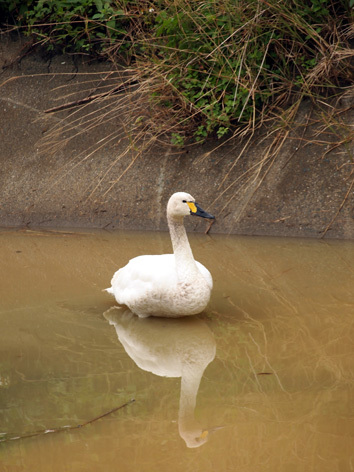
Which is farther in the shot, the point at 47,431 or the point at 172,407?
the point at 172,407

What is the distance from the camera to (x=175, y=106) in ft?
28.5

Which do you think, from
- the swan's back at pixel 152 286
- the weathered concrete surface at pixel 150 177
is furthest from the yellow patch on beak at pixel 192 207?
the weathered concrete surface at pixel 150 177

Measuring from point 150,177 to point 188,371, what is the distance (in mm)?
4973

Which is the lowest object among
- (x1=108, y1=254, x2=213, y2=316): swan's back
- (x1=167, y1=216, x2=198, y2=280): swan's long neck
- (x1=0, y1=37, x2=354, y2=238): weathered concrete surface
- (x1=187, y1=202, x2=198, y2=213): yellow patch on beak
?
(x1=0, y1=37, x2=354, y2=238): weathered concrete surface

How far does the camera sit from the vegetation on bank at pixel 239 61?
8.07 meters

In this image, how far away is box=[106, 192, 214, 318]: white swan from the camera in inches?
200

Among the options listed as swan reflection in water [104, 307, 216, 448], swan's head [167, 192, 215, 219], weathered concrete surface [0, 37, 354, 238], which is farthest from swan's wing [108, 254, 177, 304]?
weathered concrete surface [0, 37, 354, 238]

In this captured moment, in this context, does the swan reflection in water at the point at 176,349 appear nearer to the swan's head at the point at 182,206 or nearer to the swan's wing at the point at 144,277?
the swan's wing at the point at 144,277

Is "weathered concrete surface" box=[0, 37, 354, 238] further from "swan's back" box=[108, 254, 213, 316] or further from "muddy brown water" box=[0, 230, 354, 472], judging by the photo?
"swan's back" box=[108, 254, 213, 316]

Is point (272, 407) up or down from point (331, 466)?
down

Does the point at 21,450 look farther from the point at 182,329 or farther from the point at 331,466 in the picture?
the point at 182,329

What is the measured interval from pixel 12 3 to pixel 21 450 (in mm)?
8819

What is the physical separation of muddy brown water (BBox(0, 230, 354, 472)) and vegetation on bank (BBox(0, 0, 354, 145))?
221cm

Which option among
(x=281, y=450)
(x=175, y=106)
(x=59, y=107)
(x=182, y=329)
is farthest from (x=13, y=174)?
(x=281, y=450)
